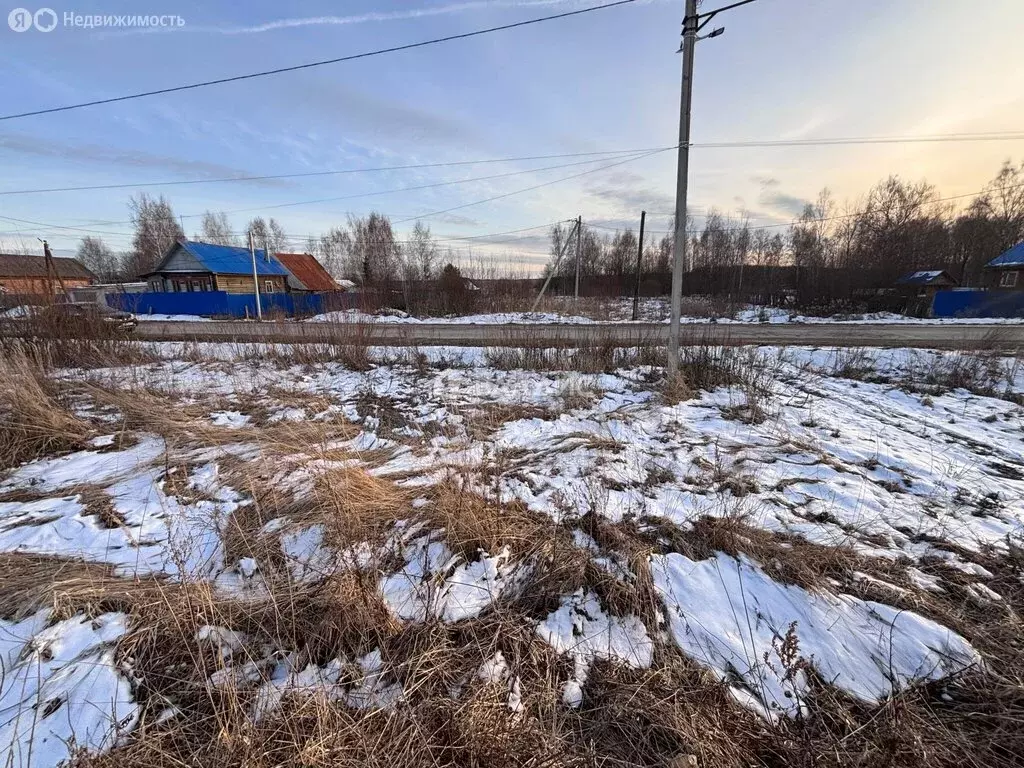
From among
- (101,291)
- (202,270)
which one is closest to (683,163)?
(101,291)

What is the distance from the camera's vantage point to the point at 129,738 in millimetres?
1430

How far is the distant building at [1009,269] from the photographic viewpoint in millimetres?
24484

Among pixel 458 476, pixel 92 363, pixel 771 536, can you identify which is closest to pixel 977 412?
pixel 771 536

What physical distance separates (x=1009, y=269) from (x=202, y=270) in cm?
5425

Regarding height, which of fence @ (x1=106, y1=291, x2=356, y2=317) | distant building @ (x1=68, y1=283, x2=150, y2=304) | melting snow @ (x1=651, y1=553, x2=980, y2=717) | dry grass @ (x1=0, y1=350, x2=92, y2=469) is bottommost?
melting snow @ (x1=651, y1=553, x2=980, y2=717)

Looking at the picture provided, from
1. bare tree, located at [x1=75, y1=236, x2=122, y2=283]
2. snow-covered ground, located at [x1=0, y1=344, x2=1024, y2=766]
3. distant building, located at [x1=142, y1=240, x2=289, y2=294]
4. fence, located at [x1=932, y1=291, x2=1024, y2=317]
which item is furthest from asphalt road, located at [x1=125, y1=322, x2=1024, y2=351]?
bare tree, located at [x1=75, y1=236, x2=122, y2=283]

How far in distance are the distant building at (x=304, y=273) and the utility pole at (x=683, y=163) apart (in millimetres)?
37458

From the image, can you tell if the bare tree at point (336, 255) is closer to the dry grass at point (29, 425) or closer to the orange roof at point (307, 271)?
the orange roof at point (307, 271)

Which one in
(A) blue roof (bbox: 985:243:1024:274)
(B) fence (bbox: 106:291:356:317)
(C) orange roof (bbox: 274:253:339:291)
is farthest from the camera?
(C) orange roof (bbox: 274:253:339:291)

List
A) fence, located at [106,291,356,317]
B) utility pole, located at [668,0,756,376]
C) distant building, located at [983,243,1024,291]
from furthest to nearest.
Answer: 1. distant building, located at [983,243,1024,291]
2. fence, located at [106,291,356,317]
3. utility pole, located at [668,0,756,376]

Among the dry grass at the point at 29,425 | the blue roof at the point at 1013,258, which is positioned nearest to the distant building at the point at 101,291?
the dry grass at the point at 29,425

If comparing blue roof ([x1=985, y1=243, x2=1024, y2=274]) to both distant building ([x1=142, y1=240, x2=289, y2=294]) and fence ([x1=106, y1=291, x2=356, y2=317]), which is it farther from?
distant building ([x1=142, y1=240, x2=289, y2=294])

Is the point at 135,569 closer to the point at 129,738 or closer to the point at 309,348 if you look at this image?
the point at 129,738

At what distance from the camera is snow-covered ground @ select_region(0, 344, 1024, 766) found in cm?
171
